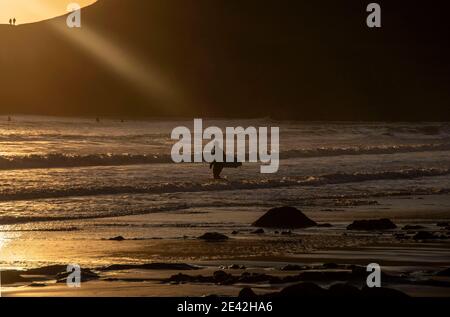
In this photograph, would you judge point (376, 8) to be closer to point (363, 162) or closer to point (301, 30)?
point (301, 30)

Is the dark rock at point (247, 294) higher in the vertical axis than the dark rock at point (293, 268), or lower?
lower

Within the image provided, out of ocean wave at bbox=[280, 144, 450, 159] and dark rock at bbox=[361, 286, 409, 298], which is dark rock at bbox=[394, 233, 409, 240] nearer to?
dark rock at bbox=[361, 286, 409, 298]

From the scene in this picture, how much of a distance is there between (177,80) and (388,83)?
32.9 m

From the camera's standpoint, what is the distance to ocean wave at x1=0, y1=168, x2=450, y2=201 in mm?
27398

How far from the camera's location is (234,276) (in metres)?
13.9

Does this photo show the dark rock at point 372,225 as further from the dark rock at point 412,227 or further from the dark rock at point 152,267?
the dark rock at point 152,267

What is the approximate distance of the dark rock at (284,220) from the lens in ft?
67.5

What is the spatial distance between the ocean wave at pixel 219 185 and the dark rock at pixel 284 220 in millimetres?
7507

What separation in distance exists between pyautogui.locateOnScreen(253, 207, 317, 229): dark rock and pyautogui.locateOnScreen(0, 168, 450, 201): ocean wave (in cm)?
751

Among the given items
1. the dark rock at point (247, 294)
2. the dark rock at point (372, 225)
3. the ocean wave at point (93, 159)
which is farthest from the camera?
the ocean wave at point (93, 159)

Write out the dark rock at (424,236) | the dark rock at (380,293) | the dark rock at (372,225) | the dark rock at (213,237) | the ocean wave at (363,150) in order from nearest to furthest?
1. the dark rock at (380,293)
2. the dark rock at (213,237)
3. the dark rock at (424,236)
4. the dark rock at (372,225)
5. the ocean wave at (363,150)

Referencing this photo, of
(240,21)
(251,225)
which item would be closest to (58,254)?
(251,225)

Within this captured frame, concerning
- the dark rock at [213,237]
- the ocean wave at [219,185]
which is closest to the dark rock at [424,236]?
the dark rock at [213,237]
